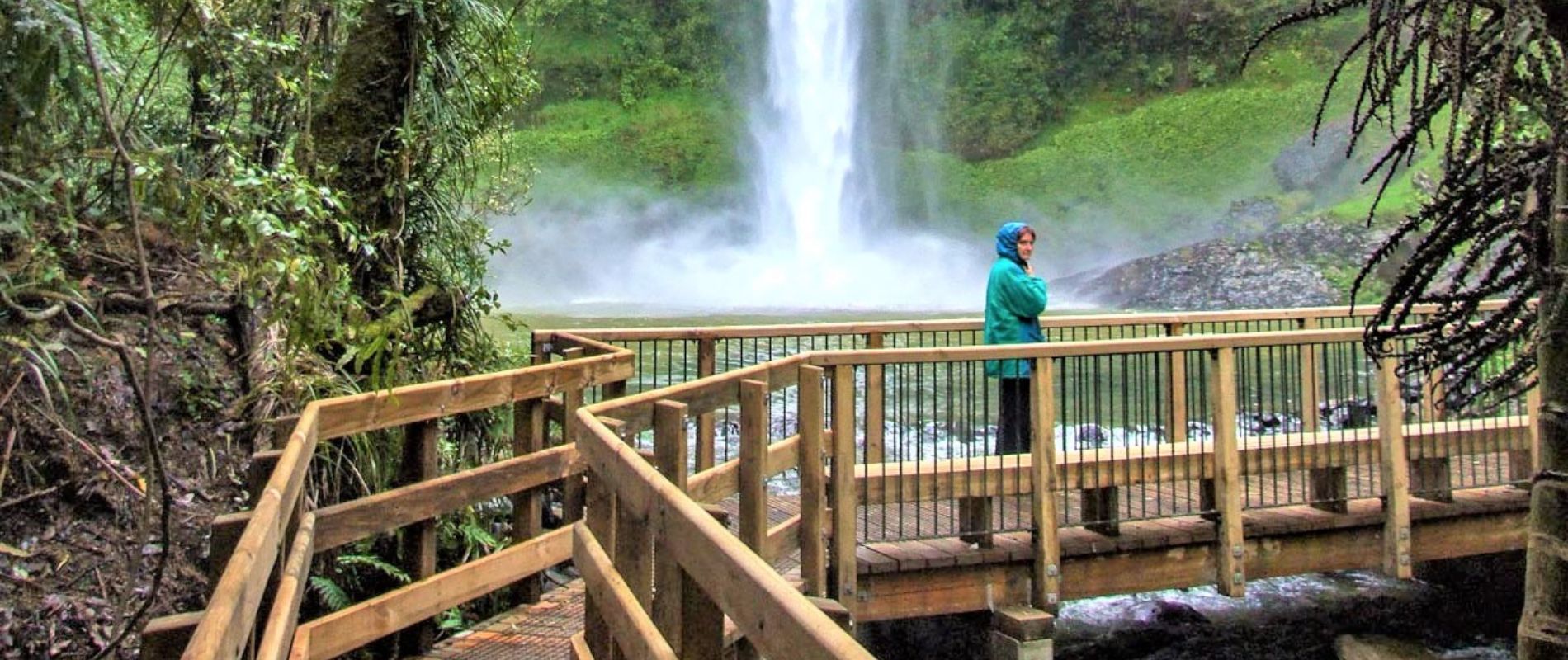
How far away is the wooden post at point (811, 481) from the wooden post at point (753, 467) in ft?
1.68

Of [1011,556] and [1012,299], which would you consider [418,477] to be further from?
[1012,299]

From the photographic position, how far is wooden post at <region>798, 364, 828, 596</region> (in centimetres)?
459

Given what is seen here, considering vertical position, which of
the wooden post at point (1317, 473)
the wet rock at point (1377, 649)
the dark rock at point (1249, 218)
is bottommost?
the wet rock at point (1377, 649)

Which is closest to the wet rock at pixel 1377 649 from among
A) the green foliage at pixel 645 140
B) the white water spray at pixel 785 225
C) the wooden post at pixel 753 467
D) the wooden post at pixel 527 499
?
the wooden post at pixel 753 467

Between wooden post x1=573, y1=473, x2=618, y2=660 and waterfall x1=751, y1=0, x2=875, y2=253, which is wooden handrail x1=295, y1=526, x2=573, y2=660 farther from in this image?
waterfall x1=751, y1=0, x2=875, y2=253

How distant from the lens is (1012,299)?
6445 mm

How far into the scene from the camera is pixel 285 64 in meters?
5.96

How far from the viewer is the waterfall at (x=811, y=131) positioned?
34.7m

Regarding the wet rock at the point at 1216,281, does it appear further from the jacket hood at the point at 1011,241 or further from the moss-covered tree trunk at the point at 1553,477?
the moss-covered tree trunk at the point at 1553,477

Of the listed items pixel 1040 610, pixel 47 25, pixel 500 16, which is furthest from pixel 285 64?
pixel 1040 610

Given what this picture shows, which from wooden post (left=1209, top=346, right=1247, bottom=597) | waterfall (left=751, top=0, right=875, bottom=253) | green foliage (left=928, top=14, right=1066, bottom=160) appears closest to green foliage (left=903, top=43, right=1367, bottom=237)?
green foliage (left=928, top=14, right=1066, bottom=160)

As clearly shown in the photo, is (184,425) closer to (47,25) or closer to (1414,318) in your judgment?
(47,25)

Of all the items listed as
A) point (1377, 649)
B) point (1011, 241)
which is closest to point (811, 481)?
point (1011, 241)

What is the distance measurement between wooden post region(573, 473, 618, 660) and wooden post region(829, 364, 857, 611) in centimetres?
171
